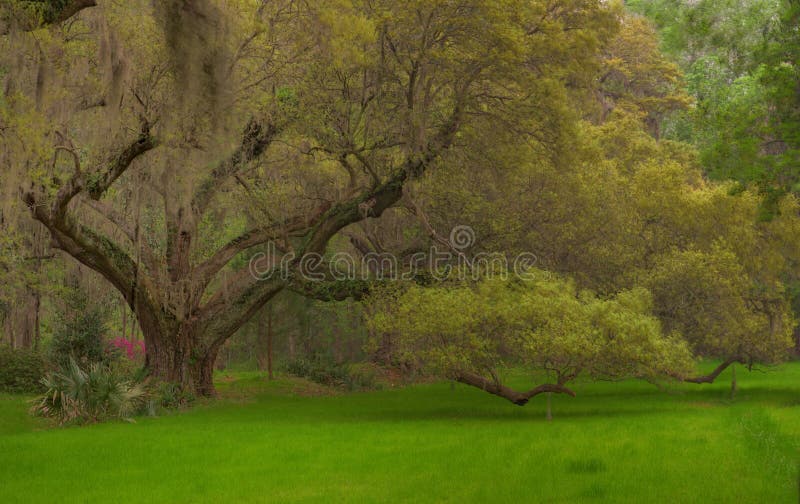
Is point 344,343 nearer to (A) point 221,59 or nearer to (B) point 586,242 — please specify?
(B) point 586,242

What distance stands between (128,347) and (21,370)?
4721 millimetres

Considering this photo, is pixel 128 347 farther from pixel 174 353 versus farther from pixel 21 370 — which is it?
pixel 174 353

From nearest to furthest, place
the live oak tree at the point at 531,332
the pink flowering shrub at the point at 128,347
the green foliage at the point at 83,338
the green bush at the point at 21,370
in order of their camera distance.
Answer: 1. the live oak tree at the point at 531,332
2. the green bush at the point at 21,370
3. the green foliage at the point at 83,338
4. the pink flowering shrub at the point at 128,347

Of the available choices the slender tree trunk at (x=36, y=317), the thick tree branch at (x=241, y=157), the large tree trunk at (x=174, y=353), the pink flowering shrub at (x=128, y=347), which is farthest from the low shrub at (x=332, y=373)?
the thick tree branch at (x=241, y=157)

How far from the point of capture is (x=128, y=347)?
31.8m

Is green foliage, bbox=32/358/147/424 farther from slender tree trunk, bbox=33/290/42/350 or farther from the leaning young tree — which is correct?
slender tree trunk, bbox=33/290/42/350

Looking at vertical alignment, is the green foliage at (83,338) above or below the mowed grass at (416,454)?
above

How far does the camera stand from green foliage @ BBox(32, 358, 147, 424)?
20.8m

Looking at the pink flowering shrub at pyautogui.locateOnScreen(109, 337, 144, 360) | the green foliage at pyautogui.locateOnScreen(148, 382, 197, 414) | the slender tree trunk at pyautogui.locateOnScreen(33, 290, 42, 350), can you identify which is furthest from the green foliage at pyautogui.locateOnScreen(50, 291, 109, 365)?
the green foliage at pyautogui.locateOnScreen(148, 382, 197, 414)

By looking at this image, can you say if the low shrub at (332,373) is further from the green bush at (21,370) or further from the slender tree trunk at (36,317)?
the green bush at (21,370)

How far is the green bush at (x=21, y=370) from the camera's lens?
27.3 m

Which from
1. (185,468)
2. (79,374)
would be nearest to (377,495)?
(185,468)

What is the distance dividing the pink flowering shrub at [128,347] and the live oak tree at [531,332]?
12249mm

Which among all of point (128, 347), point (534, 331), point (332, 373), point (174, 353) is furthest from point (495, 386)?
point (128, 347)
